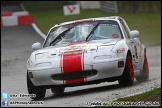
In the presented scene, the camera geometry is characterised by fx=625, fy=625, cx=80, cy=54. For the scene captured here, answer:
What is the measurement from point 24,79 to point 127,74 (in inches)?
208

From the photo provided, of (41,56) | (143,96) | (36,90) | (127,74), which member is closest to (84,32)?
(41,56)

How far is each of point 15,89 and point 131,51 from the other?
2.66 metres

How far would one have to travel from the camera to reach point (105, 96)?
9.85 meters

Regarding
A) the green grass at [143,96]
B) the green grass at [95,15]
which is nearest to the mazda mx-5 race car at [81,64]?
the green grass at [143,96]

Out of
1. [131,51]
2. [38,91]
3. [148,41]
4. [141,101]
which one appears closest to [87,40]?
[131,51]

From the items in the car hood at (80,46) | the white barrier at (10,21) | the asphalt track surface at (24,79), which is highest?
the car hood at (80,46)

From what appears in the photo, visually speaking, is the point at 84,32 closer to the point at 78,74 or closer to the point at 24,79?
the point at 78,74

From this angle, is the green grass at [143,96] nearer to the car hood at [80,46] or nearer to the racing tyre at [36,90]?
the car hood at [80,46]

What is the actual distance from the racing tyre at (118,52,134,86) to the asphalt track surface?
12 centimetres

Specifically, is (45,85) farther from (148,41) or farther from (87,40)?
(148,41)

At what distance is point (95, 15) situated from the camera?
124 feet

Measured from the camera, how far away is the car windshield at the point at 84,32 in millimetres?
12086

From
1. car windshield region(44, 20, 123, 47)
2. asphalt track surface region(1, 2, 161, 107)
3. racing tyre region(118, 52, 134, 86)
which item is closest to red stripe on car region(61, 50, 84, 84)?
asphalt track surface region(1, 2, 161, 107)

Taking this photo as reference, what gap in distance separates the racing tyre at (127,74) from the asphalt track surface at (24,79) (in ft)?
0.39
